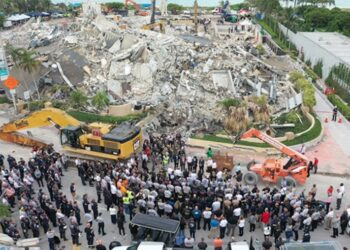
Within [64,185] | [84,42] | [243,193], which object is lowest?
[64,185]

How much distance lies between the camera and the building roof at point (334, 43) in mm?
39228

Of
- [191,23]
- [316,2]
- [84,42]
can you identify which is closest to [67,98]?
[84,42]

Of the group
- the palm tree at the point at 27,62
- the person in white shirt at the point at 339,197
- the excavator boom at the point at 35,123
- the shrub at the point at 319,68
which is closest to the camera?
the person in white shirt at the point at 339,197

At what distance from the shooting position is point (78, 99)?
28.5 metres

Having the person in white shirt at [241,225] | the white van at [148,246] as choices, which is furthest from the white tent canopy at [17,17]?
the person in white shirt at [241,225]

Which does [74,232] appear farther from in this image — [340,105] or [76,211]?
[340,105]

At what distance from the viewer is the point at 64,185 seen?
20.6 m

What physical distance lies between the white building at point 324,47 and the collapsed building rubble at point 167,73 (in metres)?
6.15

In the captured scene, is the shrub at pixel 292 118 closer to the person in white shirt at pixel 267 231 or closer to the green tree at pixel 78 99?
the person in white shirt at pixel 267 231

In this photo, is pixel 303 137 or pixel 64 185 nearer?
pixel 64 185

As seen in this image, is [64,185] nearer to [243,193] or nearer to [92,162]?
[92,162]

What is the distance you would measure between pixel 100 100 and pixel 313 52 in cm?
2526

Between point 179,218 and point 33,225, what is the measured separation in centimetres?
559

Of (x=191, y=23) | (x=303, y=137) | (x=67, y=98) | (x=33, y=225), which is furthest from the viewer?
(x=191, y=23)
